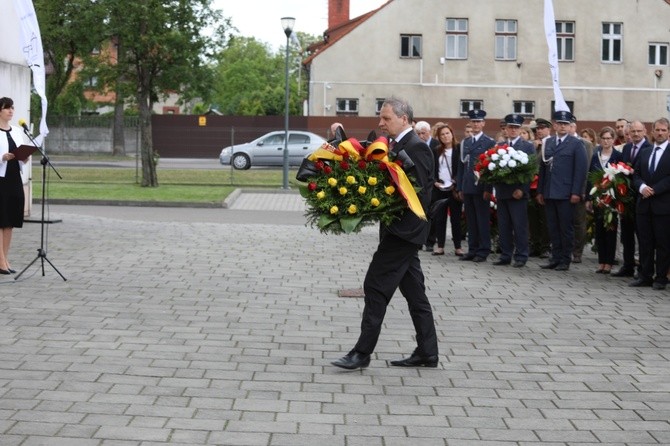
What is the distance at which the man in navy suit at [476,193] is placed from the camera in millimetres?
15727

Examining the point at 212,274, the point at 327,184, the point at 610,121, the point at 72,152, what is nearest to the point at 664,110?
the point at 610,121

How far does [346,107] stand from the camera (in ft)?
182

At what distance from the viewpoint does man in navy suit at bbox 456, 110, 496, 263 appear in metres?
15.7

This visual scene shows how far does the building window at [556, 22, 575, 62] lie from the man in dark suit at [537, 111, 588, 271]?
136ft

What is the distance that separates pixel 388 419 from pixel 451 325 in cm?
360

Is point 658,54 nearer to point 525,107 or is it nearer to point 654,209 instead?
point 525,107

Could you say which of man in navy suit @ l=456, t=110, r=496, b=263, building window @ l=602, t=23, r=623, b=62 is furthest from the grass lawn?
building window @ l=602, t=23, r=623, b=62

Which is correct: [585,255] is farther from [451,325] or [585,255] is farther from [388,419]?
[388,419]

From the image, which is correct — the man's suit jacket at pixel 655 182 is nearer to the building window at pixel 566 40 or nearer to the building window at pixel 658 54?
the building window at pixel 566 40

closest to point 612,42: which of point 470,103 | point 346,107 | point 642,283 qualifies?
point 470,103

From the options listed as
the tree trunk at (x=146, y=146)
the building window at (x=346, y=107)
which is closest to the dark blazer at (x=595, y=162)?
the tree trunk at (x=146, y=146)

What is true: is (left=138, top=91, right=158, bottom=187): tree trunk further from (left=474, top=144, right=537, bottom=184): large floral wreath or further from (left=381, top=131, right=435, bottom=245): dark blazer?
(left=381, top=131, right=435, bottom=245): dark blazer

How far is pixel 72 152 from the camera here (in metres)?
54.8

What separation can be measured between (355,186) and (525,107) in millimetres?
48511
